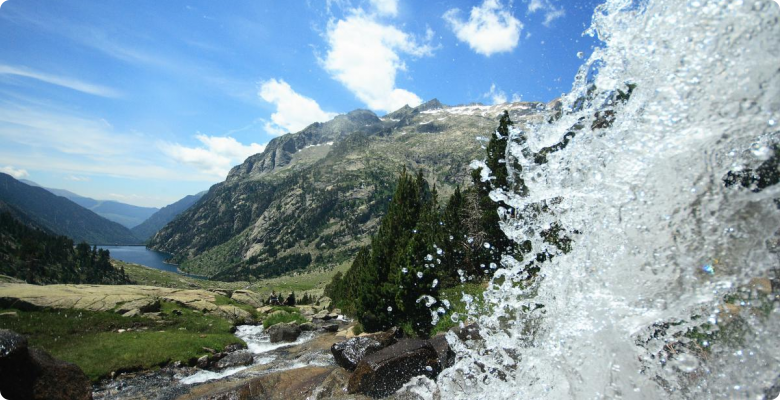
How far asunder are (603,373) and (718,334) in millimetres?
2368

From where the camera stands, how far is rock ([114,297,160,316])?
31247mm

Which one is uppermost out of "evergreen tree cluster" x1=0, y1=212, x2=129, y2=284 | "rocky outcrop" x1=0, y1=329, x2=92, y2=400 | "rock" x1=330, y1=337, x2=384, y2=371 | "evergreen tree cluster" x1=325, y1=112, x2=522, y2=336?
"evergreen tree cluster" x1=325, y1=112, x2=522, y2=336

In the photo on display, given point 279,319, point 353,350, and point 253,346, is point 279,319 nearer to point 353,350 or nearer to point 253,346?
point 253,346

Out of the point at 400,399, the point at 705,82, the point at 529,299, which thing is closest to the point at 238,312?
the point at 400,399

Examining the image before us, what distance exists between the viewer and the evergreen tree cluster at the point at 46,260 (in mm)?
94812

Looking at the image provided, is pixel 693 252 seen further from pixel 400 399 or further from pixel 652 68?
pixel 400 399

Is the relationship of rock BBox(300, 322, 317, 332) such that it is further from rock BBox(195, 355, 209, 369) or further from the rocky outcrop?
the rocky outcrop

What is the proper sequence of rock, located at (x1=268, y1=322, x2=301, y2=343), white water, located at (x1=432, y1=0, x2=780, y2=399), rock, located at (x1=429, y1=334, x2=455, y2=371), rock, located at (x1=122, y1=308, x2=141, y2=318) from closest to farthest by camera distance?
white water, located at (x1=432, y1=0, x2=780, y2=399) → rock, located at (x1=429, y1=334, x2=455, y2=371) → rock, located at (x1=122, y1=308, x2=141, y2=318) → rock, located at (x1=268, y1=322, x2=301, y2=343)

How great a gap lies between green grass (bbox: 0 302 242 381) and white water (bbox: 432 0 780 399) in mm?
21585

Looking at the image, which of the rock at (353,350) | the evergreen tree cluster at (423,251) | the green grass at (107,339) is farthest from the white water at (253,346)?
the rock at (353,350)

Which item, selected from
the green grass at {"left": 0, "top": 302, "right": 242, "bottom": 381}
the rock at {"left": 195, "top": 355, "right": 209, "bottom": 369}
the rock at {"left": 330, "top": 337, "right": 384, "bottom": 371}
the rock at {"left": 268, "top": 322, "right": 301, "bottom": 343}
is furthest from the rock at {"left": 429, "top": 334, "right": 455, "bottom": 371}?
the rock at {"left": 268, "top": 322, "right": 301, "bottom": 343}

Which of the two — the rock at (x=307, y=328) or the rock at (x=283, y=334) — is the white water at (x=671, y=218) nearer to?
the rock at (x=283, y=334)

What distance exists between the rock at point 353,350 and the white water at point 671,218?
841cm

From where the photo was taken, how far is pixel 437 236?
3959 cm
